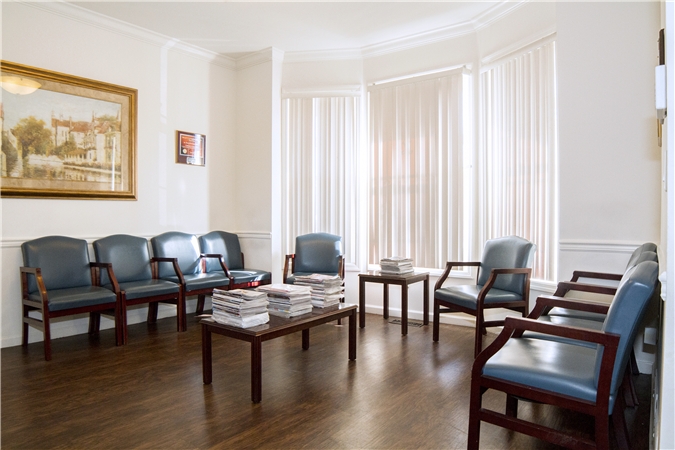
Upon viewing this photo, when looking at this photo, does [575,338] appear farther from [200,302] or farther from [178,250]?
[200,302]

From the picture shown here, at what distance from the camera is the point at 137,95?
5.16 m

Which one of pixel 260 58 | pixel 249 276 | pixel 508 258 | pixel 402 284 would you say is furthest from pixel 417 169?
pixel 260 58

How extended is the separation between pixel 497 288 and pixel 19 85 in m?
4.70

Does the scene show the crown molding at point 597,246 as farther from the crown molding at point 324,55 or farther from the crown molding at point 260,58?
the crown molding at point 260,58

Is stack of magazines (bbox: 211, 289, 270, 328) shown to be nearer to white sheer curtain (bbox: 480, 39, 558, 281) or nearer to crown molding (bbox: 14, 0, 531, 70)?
white sheer curtain (bbox: 480, 39, 558, 281)

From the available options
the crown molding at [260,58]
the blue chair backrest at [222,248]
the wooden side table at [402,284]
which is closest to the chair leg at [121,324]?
the blue chair backrest at [222,248]

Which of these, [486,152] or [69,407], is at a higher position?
[486,152]

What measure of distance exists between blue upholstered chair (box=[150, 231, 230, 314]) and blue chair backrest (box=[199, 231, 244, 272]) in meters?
0.13

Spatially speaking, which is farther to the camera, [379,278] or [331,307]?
[379,278]

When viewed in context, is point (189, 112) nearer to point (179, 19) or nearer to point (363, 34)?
point (179, 19)

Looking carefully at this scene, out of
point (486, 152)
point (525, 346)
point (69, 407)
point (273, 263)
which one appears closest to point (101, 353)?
point (69, 407)

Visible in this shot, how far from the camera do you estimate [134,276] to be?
15.6 feet

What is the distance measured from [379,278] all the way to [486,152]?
68.8 inches

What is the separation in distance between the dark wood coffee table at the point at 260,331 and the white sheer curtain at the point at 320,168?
2.22m
